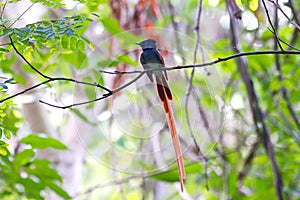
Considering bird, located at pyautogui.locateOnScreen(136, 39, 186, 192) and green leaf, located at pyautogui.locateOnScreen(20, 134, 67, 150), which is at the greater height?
bird, located at pyautogui.locateOnScreen(136, 39, 186, 192)

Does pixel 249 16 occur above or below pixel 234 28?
above

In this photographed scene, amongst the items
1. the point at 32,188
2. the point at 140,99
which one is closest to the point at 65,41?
the point at 140,99

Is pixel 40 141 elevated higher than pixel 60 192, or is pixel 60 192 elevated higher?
pixel 40 141

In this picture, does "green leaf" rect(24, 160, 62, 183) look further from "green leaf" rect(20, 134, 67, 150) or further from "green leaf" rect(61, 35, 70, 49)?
"green leaf" rect(61, 35, 70, 49)

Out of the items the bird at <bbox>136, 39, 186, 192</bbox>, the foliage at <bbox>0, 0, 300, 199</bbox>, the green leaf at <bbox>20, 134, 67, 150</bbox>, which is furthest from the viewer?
the green leaf at <bbox>20, 134, 67, 150</bbox>

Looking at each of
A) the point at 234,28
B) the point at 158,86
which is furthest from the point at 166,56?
the point at 234,28

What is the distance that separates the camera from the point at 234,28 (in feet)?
4.52

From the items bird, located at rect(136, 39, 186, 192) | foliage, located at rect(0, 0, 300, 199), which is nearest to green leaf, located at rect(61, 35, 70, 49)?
foliage, located at rect(0, 0, 300, 199)

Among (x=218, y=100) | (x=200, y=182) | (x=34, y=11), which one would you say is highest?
(x=34, y=11)

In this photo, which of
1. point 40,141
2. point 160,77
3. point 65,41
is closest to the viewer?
point 160,77

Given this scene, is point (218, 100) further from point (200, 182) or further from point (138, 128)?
point (200, 182)

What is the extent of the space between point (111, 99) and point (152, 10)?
1.00m

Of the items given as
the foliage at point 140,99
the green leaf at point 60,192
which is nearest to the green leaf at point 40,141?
the foliage at point 140,99

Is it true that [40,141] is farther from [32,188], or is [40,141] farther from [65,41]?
[65,41]
